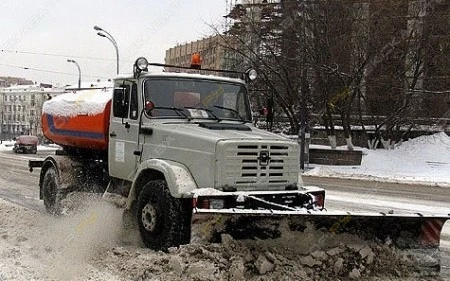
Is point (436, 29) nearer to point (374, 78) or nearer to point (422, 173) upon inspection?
point (374, 78)

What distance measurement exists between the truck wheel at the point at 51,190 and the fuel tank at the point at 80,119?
0.58 m

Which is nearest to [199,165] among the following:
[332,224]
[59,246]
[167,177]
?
[167,177]

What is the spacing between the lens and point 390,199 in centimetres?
1484

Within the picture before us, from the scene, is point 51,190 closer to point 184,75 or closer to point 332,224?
point 184,75

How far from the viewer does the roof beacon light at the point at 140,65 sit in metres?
7.78

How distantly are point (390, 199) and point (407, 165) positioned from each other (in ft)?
43.1

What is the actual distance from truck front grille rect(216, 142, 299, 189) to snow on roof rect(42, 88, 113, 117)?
2.78 metres

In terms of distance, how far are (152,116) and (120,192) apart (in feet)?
4.65

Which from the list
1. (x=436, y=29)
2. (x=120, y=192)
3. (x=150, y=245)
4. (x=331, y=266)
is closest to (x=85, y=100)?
(x=120, y=192)

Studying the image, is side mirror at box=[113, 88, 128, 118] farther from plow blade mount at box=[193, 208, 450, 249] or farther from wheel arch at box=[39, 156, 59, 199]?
plow blade mount at box=[193, 208, 450, 249]

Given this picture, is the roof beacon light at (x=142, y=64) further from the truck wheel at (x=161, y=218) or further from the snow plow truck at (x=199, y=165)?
the truck wheel at (x=161, y=218)

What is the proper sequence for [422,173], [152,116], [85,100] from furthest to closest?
[422,173] → [85,100] → [152,116]

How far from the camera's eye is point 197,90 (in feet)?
26.0

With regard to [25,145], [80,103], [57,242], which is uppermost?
[80,103]
